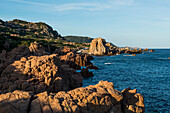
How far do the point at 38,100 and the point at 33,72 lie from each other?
13.1m

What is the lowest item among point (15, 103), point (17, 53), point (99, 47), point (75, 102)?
point (75, 102)

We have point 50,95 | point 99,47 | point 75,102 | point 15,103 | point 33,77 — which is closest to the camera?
point 15,103

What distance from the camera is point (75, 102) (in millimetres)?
15648

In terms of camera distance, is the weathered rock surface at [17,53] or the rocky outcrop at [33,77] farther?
the weathered rock surface at [17,53]

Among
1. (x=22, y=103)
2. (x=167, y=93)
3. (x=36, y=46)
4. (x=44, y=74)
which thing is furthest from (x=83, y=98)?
(x=36, y=46)

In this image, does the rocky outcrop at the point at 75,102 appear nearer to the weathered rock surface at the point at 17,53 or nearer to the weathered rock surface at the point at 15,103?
the weathered rock surface at the point at 15,103

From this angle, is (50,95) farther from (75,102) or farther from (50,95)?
(75,102)

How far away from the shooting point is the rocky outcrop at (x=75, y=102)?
45.2ft

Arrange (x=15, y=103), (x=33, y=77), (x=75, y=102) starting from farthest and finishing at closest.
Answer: (x=33, y=77) < (x=75, y=102) < (x=15, y=103)

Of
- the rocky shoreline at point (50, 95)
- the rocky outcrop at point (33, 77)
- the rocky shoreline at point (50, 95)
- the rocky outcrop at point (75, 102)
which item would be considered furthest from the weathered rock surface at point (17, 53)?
A: the rocky outcrop at point (75, 102)

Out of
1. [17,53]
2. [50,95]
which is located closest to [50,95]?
[50,95]

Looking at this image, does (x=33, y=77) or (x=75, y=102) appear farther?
(x=33, y=77)

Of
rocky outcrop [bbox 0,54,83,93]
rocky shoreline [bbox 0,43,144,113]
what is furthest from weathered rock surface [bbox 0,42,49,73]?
rocky outcrop [bbox 0,54,83,93]

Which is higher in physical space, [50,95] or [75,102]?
[50,95]
